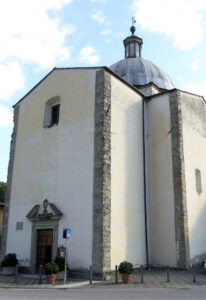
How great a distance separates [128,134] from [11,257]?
8202 mm

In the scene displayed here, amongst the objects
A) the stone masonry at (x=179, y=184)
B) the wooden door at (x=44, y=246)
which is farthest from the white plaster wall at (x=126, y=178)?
the wooden door at (x=44, y=246)

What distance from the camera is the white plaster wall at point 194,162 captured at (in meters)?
17.1

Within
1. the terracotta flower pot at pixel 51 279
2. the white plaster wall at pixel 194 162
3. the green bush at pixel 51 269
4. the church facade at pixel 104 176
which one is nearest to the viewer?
the terracotta flower pot at pixel 51 279

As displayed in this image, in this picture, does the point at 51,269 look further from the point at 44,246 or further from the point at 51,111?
the point at 51,111

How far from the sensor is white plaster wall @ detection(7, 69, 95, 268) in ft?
49.5

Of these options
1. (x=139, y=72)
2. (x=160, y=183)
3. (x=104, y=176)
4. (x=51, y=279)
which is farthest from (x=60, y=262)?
(x=139, y=72)

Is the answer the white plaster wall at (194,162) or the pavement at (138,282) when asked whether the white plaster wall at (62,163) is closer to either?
the pavement at (138,282)

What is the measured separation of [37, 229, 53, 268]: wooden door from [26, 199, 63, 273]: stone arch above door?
0.17 meters

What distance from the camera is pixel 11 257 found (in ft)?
53.3

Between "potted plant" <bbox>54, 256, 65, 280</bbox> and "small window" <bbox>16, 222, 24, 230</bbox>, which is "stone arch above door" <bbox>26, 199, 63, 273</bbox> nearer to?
"small window" <bbox>16, 222, 24, 230</bbox>

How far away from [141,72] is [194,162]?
10.2 meters

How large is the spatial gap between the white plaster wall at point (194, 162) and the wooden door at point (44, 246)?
262 inches

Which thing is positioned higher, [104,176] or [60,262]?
[104,176]

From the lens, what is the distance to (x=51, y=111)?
19172mm
